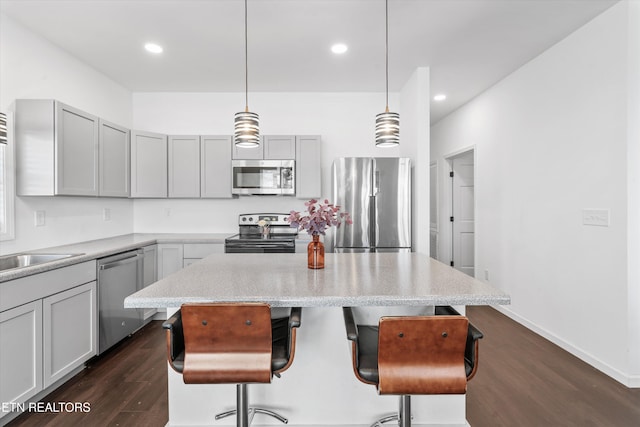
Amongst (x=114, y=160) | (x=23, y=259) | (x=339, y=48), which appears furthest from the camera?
(x=114, y=160)

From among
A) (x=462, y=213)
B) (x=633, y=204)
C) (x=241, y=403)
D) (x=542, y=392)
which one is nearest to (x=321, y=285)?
(x=241, y=403)

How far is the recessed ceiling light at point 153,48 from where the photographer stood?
10.4ft

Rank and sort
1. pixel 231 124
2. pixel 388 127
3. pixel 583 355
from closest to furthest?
pixel 388 127 < pixel 583 355 < pixel 231 124

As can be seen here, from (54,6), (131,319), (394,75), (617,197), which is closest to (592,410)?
(617,197)

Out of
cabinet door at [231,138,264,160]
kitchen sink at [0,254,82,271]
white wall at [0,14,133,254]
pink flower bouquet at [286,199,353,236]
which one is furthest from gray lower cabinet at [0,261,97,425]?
cabinet door at [231,138,264,160]

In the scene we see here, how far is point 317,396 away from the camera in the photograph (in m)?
1.89

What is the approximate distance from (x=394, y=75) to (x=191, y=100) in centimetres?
260

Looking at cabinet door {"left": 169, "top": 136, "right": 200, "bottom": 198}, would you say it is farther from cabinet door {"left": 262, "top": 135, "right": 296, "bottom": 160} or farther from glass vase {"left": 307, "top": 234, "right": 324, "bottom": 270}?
glass vase {"left": 307, "top": 234, "right": 324, "bottom": 270}

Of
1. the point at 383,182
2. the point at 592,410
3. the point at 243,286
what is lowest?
the point at 592,410

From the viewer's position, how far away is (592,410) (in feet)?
7.03

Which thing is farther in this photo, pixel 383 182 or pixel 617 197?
pixel 383 182

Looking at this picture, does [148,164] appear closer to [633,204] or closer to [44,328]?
[44,328]

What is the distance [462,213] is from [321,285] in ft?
15.0

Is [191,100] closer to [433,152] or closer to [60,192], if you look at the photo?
[60,192]
